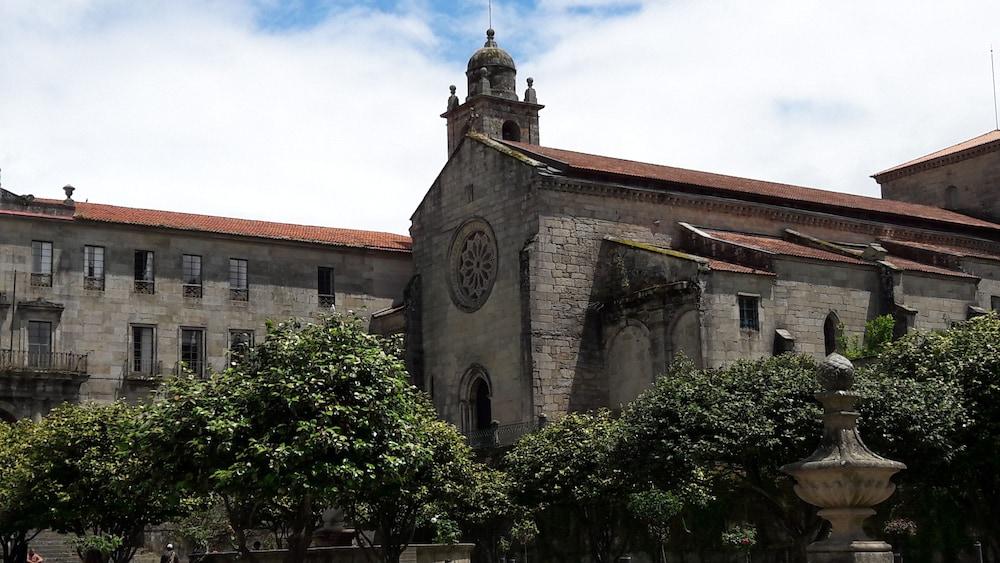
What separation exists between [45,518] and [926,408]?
71.8 feet

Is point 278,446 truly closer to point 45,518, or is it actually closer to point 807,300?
point 45,518

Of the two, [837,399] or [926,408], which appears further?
[926,408]

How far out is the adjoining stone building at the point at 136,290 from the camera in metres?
50.4

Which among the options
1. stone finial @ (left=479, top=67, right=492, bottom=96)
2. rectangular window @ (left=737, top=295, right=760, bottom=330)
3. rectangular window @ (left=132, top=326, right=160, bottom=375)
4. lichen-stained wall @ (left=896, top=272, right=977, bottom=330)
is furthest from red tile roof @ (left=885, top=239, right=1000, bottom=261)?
rectangular window @ (left=132, top=326, right=160, bottom=375)

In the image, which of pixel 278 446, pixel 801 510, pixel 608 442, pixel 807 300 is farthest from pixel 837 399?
pixel 807 300

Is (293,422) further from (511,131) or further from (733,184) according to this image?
(511,131)

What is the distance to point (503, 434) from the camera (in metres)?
47.7

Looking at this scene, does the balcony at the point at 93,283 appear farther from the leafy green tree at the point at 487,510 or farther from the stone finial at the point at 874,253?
the stone finial at the point at 874,253

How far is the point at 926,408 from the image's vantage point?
30.8 meters

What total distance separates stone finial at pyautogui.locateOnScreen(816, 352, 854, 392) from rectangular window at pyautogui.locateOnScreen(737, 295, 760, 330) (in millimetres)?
24994

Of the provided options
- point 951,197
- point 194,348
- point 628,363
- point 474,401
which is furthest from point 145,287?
point 951,197

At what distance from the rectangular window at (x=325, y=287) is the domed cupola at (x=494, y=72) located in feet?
35.9

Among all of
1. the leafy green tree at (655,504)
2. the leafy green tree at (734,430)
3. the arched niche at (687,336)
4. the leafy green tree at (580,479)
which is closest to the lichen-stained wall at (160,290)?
the arched niche at (687,336)

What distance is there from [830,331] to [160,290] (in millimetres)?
25008
